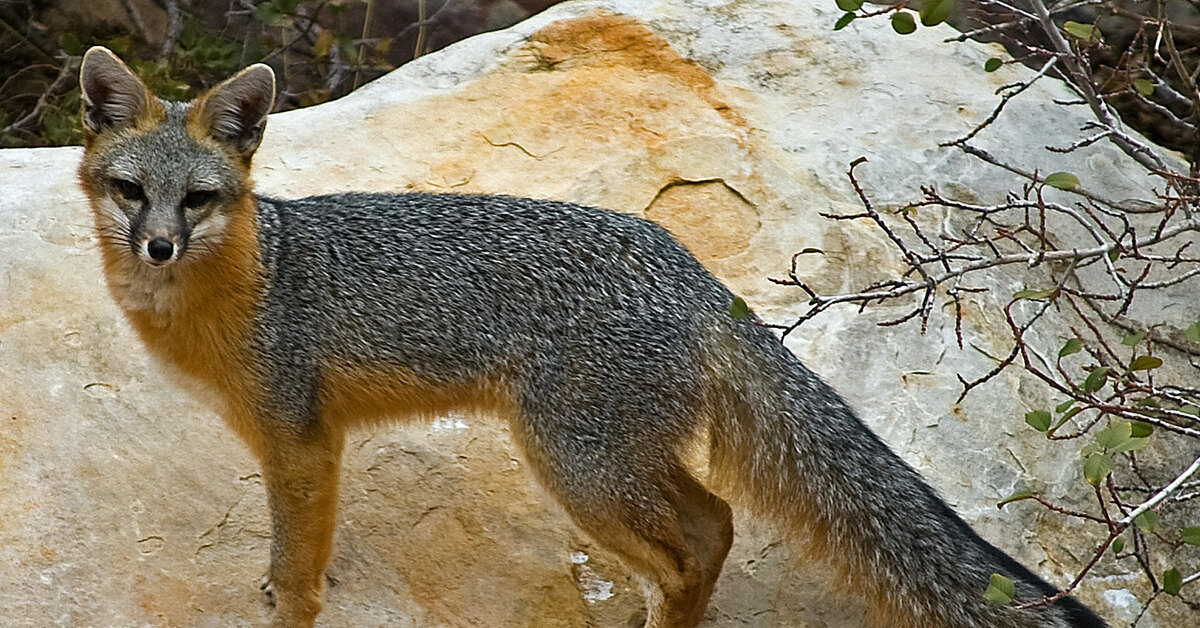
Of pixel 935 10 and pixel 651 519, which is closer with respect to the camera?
pixel 935 10

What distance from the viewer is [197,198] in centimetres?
368

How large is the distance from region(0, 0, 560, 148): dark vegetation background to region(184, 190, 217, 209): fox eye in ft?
12.4

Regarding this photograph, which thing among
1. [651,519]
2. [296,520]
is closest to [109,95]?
[296,520]

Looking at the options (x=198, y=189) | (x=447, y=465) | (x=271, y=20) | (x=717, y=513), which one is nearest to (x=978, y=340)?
(x=717, y=513)

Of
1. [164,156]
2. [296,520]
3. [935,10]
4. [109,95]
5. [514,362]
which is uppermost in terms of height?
[935,10]

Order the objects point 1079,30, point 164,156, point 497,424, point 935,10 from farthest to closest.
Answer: point 497,424
point 164,156
point 1079,30
point 935,10

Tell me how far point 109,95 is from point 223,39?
4336mm

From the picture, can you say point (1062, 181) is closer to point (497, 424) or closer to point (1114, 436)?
point (1114, 436)

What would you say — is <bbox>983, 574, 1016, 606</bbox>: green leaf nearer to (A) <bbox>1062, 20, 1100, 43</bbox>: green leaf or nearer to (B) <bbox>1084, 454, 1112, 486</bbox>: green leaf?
(B) <bbox>1084, 454, 1112, 486</bbox>: green leaf

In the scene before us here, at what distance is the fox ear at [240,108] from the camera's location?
12.3 feet

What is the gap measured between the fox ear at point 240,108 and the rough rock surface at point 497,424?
1007mm

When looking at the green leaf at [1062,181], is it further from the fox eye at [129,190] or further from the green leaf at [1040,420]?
the fox eye at [129,190]

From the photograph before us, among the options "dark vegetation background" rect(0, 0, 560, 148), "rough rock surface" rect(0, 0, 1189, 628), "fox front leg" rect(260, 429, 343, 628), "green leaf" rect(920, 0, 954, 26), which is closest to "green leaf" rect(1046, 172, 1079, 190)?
"green leaf" rect(920, 0, 954, 26)

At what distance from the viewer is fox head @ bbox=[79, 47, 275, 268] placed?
3594 millimetres
